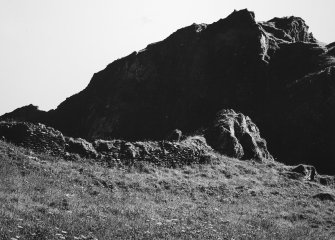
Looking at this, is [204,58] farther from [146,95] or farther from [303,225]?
[303,225]

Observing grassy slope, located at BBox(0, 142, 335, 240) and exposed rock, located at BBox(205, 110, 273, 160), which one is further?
exposed rock, located at BBox(205, 110, 273, 160)

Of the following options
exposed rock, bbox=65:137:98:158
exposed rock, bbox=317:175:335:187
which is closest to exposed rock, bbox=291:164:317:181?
exposed rock, bbox=317:175:335:187

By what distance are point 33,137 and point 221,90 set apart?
38.4 metres

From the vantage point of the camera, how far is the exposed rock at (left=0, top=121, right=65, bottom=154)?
20984 millimetres

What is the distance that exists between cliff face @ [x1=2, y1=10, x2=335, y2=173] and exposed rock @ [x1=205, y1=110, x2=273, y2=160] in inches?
295

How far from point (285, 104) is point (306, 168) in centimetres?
1837

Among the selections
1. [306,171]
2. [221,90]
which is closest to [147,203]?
[306,171]

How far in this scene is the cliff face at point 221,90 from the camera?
4388 cm

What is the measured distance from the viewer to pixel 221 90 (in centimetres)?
5609

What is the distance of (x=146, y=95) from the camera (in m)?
66.4

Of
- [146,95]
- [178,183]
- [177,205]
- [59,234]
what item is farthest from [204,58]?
[59,234]

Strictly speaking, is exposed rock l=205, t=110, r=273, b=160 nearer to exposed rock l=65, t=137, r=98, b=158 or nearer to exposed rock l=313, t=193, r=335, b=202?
exposed rock l=313, t=193, r=335, b=202

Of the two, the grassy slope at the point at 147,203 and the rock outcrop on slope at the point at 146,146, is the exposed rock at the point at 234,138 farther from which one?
the grassy slope at the point at 147,203

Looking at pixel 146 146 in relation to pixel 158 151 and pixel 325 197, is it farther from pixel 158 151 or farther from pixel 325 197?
pixel 325 197
